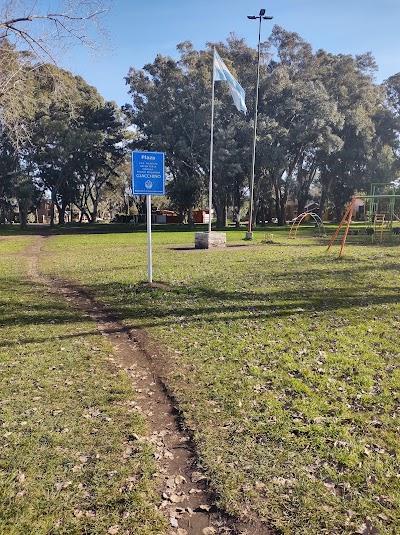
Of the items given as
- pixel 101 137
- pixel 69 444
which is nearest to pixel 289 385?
pixel 69 444

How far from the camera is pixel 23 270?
13.1 m

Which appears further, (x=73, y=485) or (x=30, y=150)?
(x=30, y=150)

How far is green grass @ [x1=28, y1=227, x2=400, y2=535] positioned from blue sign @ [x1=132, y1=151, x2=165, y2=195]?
2364mm

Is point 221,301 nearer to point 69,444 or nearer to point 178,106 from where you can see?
point 69,444

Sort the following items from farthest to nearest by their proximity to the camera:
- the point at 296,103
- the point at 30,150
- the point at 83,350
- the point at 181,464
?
the point at 30,150
the point at 296,103
the point at 83,350
the point at 181,464

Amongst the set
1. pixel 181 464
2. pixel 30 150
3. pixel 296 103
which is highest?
pixel 296 103

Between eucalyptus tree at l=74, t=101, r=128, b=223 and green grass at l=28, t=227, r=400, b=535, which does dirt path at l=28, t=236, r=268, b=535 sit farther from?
eucalyptus tree at l=74, t=101, r=128, b=223

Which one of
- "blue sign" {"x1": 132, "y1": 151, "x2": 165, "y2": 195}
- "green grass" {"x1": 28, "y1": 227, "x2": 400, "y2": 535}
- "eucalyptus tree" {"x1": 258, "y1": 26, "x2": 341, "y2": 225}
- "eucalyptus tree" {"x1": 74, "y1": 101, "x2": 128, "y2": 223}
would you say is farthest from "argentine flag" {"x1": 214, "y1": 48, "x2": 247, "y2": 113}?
"eucalyptus tree" {"x1": 74, "y1": 101, "x2": 128, "y2": 223}

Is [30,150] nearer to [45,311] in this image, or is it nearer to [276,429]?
[45,311]

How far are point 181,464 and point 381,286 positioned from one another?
8.25 meters

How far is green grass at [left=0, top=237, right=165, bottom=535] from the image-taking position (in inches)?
107

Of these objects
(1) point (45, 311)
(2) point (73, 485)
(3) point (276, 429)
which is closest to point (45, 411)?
(2) point (73, 485)

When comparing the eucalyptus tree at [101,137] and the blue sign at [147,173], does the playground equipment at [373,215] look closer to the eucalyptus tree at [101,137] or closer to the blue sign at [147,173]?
the blue sign at [147,173]

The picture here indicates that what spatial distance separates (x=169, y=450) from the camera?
138 inches
